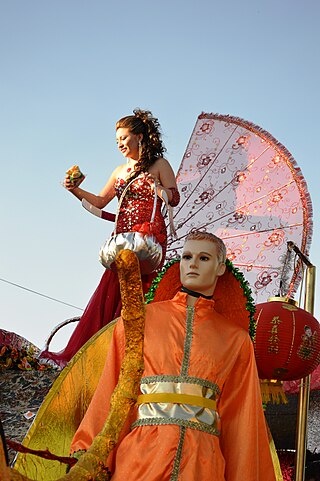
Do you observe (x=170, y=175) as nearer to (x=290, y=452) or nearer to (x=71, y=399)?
(x=71, y=399)

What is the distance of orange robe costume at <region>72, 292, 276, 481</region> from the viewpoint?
2.95 metres

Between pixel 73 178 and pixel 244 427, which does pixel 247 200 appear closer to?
pixel 73 178

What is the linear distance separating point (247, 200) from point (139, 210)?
152 cm

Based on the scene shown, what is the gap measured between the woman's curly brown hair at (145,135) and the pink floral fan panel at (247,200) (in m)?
1.01

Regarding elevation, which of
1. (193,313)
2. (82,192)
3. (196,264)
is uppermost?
(82,192)

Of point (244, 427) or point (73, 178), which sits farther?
point (73, 178)

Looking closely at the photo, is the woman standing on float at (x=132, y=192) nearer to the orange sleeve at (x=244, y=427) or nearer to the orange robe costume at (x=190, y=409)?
the orange robe costume at (x=190, y=409)

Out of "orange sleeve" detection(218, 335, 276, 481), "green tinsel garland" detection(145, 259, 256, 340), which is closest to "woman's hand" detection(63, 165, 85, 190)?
"green tinsel garland" detection(145, 259, 256, 340)

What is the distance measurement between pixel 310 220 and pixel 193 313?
2.86m

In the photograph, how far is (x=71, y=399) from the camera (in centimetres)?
346

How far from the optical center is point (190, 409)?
307 centimetres

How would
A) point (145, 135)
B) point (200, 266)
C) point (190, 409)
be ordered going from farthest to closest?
point (145, 135)
point (200, 266)
point (190, 409)

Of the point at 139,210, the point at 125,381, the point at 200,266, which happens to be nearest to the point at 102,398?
the point at 125,381

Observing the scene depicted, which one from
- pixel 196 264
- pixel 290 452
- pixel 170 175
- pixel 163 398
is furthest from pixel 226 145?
pixel 163 398
